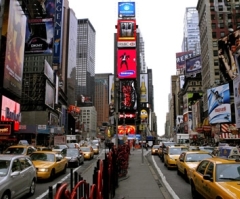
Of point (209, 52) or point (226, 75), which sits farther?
point (209, 52)

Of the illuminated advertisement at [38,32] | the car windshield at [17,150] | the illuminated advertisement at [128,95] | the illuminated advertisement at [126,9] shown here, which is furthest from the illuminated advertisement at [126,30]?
the car windshield at [17,150]

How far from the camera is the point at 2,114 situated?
3969 centimetres

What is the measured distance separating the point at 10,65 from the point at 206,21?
69.9 m

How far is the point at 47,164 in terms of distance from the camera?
44.8 ft

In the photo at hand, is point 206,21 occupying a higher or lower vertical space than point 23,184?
higher

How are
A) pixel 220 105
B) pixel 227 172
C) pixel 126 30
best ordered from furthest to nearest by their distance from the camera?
pixel 126 30
pixel 220 105
pixel 227 172

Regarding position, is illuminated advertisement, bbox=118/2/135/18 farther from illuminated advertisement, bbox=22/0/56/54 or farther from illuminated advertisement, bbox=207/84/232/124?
illuminated advertisement, bbox=207/84/232/124

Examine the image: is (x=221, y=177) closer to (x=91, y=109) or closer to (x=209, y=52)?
(x=209, y=52)

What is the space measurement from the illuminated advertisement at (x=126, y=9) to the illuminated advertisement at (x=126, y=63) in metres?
13.3

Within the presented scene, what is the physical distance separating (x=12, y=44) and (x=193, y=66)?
11104 cm

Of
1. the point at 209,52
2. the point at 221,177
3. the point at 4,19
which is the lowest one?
the point at 221,177

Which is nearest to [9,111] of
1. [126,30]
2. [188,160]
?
[188,160]

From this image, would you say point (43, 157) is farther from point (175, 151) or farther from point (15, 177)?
point (175, 151)

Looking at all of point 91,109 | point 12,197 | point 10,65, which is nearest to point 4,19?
point 10,65
